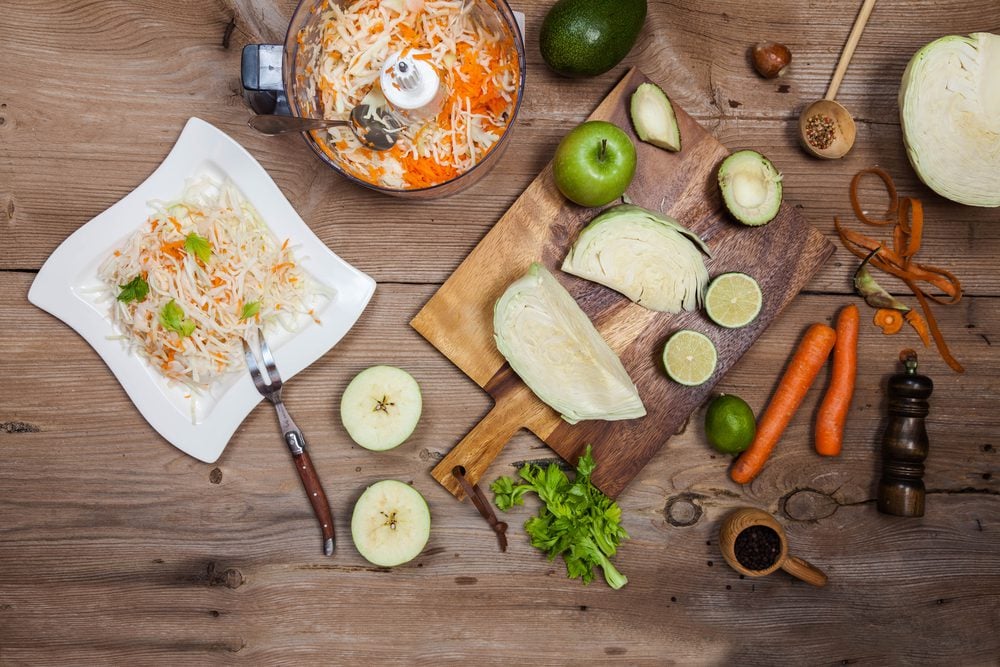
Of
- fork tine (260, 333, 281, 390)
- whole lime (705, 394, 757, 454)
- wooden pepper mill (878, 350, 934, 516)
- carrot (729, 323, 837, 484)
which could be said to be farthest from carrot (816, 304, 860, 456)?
fork tine (260, 333, 281, 390)

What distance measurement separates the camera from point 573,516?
96.2 inches

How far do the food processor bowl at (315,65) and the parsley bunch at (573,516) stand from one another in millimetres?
1115

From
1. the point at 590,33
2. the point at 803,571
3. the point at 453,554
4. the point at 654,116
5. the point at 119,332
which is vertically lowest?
the point at 453,554

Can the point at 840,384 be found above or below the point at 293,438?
above

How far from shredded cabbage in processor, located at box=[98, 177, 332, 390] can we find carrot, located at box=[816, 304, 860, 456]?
1.94 meters

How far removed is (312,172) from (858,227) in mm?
2109

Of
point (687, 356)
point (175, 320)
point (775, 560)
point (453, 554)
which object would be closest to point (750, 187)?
point (687, 356)

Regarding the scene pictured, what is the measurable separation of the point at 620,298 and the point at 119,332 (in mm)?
1856

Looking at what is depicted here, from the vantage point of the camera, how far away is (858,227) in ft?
8.42

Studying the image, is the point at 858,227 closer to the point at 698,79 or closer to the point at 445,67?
the point at 698,79

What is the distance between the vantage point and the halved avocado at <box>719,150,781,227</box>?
7.70ft

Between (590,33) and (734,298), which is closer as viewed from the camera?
(590,33)

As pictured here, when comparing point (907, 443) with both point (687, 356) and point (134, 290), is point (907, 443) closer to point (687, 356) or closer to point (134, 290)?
point (687, 356)

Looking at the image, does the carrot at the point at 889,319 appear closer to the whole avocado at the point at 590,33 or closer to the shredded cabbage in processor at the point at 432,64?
the whole avocado at the point at 590,33
